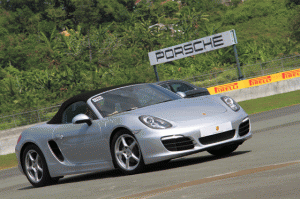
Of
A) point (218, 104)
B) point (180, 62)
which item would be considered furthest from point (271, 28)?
point (218, 104)

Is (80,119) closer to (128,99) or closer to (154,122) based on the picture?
(128,99)

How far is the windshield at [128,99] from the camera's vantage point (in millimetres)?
7352

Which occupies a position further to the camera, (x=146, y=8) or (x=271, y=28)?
(x=146, y=8)

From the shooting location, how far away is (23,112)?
25781 mm

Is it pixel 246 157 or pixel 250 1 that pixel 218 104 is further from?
pixel 250 1

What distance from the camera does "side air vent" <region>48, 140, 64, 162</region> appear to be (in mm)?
7767

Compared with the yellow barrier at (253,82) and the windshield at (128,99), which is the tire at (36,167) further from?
the yellow barrier at (253,82)

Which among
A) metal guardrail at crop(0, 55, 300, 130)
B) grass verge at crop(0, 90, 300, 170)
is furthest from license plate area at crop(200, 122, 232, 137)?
metal guardrail at crop(0, 55, 300, 130)

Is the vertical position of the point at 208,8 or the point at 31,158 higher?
the point at 208,8

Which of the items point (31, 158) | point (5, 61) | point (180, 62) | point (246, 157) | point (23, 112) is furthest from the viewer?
point (5, 61)

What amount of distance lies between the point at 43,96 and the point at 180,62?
13018 mm

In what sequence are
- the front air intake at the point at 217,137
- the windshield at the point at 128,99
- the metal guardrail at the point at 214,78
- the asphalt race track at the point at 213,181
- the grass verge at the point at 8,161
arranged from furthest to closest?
1. the metal guardrail at the point at 214,78
2. the grass verge at the point at 8,161
3. the windshield at the point at 128,99
4. the front air intake at the point at 217,137
5. the asphalt race track at the point at 213,181

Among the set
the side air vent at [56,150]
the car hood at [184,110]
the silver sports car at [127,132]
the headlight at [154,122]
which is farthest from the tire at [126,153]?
the side air vent at [56,150]

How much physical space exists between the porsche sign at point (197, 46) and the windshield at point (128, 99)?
2341 cm
